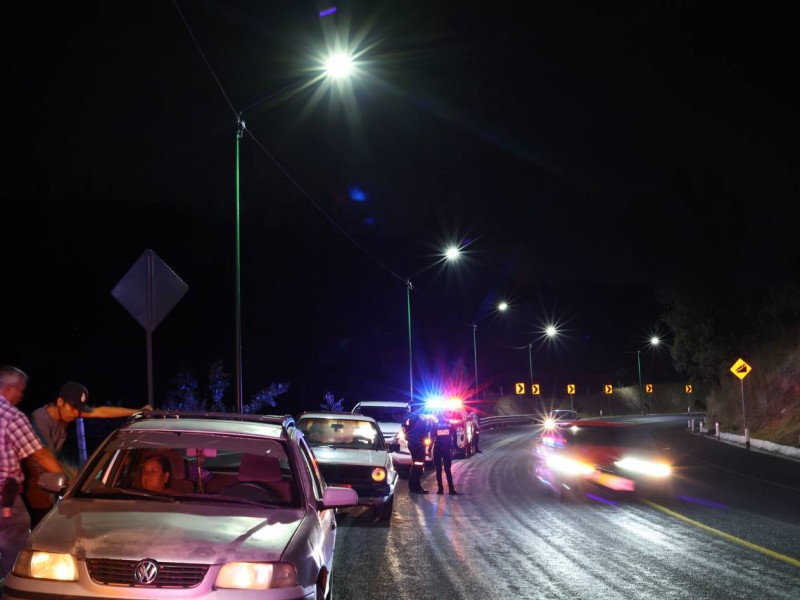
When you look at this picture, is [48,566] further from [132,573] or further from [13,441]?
[13,441]

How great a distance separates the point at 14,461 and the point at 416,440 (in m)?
13.8

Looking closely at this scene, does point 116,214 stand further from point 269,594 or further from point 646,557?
point 269,594

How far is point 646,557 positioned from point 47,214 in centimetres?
4240

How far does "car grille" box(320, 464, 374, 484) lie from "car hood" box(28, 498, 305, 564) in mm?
7513

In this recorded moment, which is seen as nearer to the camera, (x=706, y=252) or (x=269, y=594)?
(x=269, y=594)

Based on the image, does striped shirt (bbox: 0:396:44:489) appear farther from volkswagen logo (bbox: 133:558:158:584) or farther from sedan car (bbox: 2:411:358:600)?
volkswagen logo (bbox: 133:558:158:584)

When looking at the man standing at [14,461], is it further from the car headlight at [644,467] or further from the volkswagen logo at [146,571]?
the car headlight at [644,467]

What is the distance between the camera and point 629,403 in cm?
9919

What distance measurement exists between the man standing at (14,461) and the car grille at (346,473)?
7.07 meters

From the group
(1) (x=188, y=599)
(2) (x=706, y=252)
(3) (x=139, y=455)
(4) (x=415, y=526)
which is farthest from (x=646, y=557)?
(2) (x=706, y=252)

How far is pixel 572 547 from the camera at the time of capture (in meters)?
10.3

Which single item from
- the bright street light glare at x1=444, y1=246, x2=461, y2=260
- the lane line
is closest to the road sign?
the bright street light glare at x1=444, y1=246, x2=461, y2=260

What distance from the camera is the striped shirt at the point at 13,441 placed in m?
5.95

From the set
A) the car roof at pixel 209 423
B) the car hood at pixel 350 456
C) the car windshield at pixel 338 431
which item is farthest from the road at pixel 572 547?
the car roof at pixel 209 423
